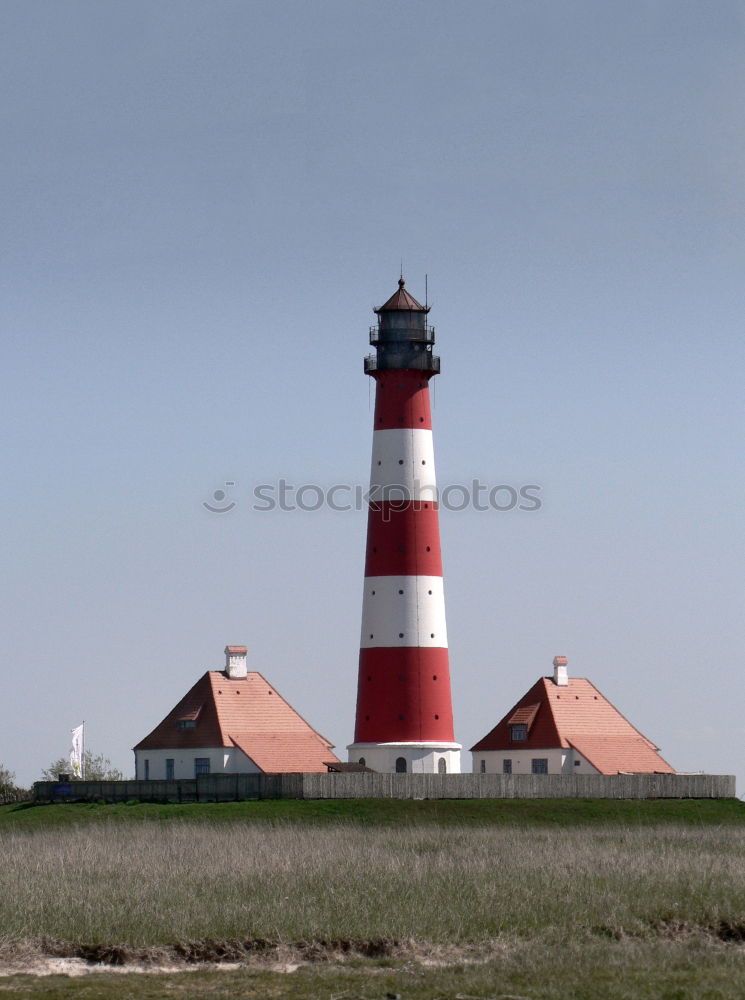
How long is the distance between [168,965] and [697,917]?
8.47m

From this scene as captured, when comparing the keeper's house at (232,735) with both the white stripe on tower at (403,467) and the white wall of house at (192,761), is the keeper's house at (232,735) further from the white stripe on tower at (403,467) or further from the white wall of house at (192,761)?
the white stripe on tower at (403,467)

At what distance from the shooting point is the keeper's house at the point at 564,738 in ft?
247

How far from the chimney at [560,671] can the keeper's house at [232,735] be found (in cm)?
1164

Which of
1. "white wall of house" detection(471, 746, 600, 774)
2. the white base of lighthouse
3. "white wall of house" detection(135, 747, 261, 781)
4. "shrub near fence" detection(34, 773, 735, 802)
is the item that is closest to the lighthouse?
the white base of lighthouse

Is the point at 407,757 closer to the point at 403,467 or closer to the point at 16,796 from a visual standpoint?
the point at 403,467

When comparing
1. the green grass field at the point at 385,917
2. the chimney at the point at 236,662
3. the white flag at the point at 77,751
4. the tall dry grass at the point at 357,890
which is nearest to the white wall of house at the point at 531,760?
the chimney at the point at 236,662

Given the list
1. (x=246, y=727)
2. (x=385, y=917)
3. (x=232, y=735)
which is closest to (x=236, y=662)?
(x=246, y=727)

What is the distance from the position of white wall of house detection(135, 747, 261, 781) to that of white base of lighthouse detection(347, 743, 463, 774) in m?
4.79

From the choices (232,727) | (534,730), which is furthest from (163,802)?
(534,730)

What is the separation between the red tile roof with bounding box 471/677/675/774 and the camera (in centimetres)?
7544

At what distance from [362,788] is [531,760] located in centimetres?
1468

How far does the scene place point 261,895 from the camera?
92.8 ft

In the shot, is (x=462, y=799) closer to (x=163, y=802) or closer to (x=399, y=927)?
(x=163, y=802)

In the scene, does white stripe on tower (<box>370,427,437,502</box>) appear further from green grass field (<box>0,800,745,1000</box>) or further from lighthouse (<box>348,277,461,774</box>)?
green grass field (<box>0,800,745,1000</box>)
